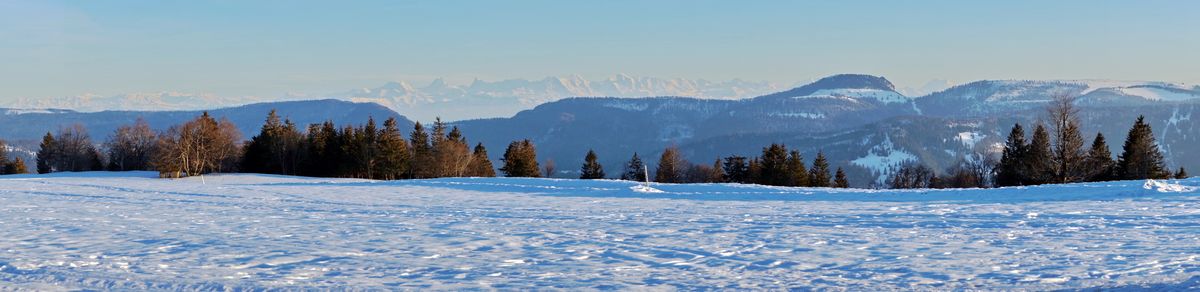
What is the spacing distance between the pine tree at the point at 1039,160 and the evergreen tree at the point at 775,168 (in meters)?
19.9

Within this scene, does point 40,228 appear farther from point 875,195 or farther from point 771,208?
point 875,195

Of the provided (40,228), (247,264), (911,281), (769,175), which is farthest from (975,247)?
(769,175)

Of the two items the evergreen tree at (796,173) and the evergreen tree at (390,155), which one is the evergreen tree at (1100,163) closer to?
the evergreen tree at (796,173)

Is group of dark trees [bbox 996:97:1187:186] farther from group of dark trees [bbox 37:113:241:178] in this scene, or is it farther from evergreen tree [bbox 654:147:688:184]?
group of dark trees [bbox 37:113:241:178]

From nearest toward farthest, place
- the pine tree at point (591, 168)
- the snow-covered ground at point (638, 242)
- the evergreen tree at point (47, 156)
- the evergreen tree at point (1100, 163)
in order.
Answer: the snow-covered ground at point (638, 242)
the evergreen tree at point (1100, 163)
the pine tree at point (591, 168)
the evergreen tree at point (47, 156)

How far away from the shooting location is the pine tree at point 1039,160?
49.0 meters

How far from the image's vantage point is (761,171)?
74.9 m

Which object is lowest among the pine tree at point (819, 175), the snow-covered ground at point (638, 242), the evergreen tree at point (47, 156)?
the snow-covered ground at point (638, 242)

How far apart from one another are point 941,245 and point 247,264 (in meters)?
11.8

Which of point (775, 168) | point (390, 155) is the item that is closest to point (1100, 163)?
point (775, 168)

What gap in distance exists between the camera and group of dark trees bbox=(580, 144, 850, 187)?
72938mm

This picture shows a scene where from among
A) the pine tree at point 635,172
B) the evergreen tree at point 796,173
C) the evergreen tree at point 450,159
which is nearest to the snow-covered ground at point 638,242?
the evergreen tree at point 796,173

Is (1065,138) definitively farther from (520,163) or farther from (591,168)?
(591,168)

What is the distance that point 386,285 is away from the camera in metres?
11.8
